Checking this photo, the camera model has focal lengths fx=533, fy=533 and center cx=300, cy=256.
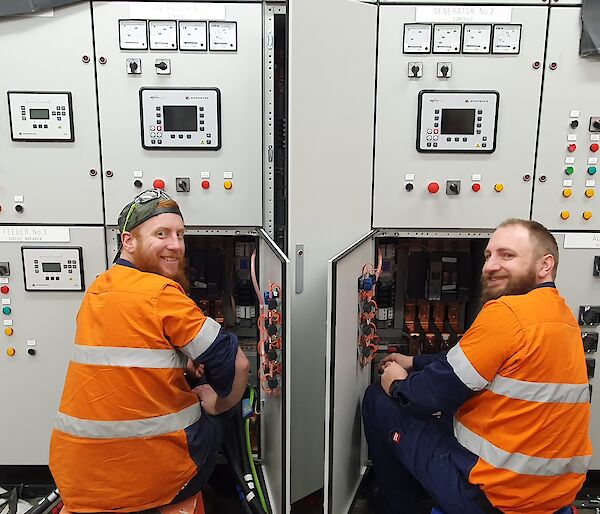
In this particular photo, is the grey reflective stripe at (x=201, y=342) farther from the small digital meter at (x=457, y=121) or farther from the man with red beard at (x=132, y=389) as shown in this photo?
the small digital meter at (x=457, y=121)

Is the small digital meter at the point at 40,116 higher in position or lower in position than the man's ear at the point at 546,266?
higher

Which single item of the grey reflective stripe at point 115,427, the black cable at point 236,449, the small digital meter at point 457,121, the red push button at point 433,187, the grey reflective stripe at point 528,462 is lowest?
the black cable at point 236,449

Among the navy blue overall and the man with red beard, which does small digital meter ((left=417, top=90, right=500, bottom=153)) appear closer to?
the navy blue overall

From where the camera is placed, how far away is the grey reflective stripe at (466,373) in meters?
1.59

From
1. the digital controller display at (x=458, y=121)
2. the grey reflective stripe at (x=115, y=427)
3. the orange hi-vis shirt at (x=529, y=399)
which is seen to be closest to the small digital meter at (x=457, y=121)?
the digital controller display at (x=458, y=121)

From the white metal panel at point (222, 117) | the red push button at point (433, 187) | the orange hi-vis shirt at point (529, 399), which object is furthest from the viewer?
the red push button at point (433, 187)

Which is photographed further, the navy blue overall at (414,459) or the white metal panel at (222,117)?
the white metal panel at (222,117)

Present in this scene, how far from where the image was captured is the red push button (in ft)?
7.48

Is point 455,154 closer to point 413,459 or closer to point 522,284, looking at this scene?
point 522,284

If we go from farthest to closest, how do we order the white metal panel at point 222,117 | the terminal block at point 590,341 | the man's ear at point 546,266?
the terminal block at point 590,341 < the white metal panel at point 222,117 < the man's ear at point 546,266

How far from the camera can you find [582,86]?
223 cm

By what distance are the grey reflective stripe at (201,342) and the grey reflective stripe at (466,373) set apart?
0.75 m

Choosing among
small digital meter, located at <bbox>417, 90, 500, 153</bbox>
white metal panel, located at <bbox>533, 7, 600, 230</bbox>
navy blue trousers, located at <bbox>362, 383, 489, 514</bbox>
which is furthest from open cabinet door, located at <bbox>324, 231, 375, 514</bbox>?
white metal panel, located at <bbox>533, 7, 600, 230</bbox>

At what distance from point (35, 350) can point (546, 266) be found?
211 centimetres
